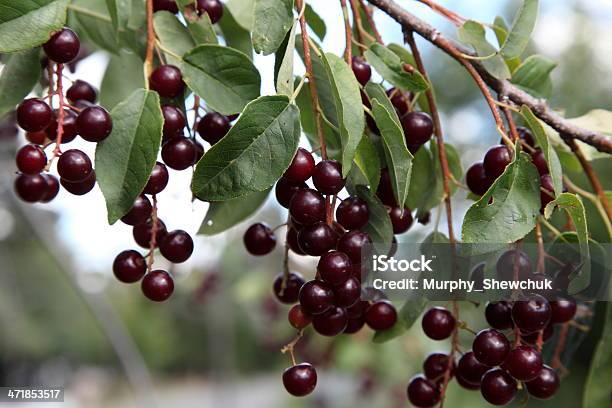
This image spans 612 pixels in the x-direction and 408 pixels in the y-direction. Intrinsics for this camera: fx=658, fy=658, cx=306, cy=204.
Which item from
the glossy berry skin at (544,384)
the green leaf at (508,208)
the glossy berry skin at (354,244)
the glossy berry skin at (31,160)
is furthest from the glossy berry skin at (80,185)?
the glossy berry skin at (544,384)

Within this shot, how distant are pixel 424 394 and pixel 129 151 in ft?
1.37

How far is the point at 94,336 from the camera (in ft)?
45.1

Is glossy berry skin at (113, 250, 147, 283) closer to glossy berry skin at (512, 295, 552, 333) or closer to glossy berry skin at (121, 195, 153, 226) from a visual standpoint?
glossy berry skin at (121, 195, 153, 226)

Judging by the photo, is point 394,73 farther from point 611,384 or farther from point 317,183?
point 611,384

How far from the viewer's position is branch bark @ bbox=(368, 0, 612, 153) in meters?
0.68

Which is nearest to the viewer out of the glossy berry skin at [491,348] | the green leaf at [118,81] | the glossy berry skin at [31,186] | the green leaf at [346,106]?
the green leaf at [346,106]

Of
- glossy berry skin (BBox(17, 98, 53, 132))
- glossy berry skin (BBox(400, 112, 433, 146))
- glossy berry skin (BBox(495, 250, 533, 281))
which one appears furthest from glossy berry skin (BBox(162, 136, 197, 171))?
glossy berry skin (BBox(495, 250, 533, 281))

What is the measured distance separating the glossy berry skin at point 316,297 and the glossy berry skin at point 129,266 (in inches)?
7.2

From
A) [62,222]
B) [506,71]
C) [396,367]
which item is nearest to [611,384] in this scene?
[506,71]

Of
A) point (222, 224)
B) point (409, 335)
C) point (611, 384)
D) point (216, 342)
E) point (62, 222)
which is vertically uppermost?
point (222, 224)

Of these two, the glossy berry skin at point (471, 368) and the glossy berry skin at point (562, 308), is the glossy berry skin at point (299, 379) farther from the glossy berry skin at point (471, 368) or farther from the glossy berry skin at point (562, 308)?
the glossy berry skin at point (562, 308)

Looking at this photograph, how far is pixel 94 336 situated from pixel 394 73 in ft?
46.5

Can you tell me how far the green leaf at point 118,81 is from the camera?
84 centimetres

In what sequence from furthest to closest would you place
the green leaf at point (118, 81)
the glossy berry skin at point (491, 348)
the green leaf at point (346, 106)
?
the green leaf at point (118, 81) → the glossy berry skin at point (491, 348) → the green leaf at point (346, 106)
